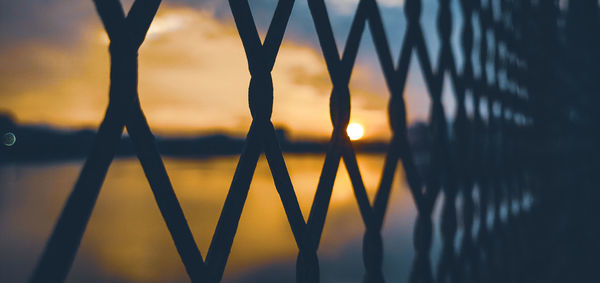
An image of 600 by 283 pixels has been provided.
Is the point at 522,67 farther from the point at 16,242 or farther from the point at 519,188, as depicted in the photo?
the point at 16,242

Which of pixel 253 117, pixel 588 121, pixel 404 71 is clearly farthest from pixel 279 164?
pixel 588 121

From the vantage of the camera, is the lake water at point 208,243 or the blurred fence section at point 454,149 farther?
the lake water at point 208,243

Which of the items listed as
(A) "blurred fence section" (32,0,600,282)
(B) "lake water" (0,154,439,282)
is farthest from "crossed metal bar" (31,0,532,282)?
(B) "lake water" (0,154,439,282)

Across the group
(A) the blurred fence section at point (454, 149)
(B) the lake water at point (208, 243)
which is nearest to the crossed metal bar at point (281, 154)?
(A) the blurred fence section at point (454, 149)

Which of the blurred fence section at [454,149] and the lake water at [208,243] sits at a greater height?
the blurred fence section at [454,149]

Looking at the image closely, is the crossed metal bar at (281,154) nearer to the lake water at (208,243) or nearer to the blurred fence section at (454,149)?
the blurred fence section at (454,149)

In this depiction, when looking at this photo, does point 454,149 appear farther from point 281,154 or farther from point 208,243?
point 208,243

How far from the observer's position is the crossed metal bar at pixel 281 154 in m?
0.54

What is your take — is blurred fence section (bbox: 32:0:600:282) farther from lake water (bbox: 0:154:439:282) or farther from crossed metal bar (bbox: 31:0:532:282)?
lake water (bbox: 0:154:439:282)

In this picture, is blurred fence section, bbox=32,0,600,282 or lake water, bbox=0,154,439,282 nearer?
blurred fence section, bbox=32,0,600,282

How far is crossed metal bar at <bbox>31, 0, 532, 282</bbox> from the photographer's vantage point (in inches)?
21.2

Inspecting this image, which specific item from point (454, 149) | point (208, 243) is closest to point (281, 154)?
point (454, 149)

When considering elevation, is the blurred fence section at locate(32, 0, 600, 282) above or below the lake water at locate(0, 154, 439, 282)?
above

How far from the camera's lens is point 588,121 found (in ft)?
9.67
